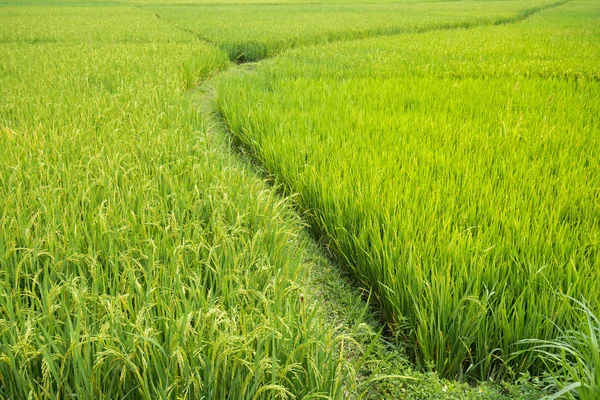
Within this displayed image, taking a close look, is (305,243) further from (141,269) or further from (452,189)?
(141,269)

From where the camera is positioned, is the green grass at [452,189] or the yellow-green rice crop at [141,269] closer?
the yellow-green rice crop at [141,269]

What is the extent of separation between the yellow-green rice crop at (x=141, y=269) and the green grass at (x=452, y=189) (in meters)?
0.33

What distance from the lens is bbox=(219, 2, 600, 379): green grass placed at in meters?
1.46

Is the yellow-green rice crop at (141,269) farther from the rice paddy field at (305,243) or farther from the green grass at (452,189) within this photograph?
the green grass at (452,189)

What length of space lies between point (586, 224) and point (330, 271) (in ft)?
3.46

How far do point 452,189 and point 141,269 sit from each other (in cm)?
144

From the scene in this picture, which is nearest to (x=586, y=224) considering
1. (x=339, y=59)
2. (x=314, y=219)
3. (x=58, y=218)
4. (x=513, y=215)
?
(x=513, y=215)

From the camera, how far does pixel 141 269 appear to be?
1.39m

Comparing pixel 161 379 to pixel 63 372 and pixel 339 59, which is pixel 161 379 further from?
pixel 339 59

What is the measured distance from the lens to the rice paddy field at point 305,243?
3.67ft

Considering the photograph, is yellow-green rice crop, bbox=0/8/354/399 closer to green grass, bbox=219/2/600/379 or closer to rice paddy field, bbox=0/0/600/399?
rice paddy field, bbox=0/0/600/399

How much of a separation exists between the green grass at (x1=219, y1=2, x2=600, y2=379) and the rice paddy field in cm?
2

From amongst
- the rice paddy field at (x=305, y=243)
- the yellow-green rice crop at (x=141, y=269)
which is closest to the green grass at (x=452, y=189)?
the rice paddy field at (x=305, y=243)

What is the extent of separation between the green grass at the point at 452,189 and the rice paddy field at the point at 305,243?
A: 2 cm
